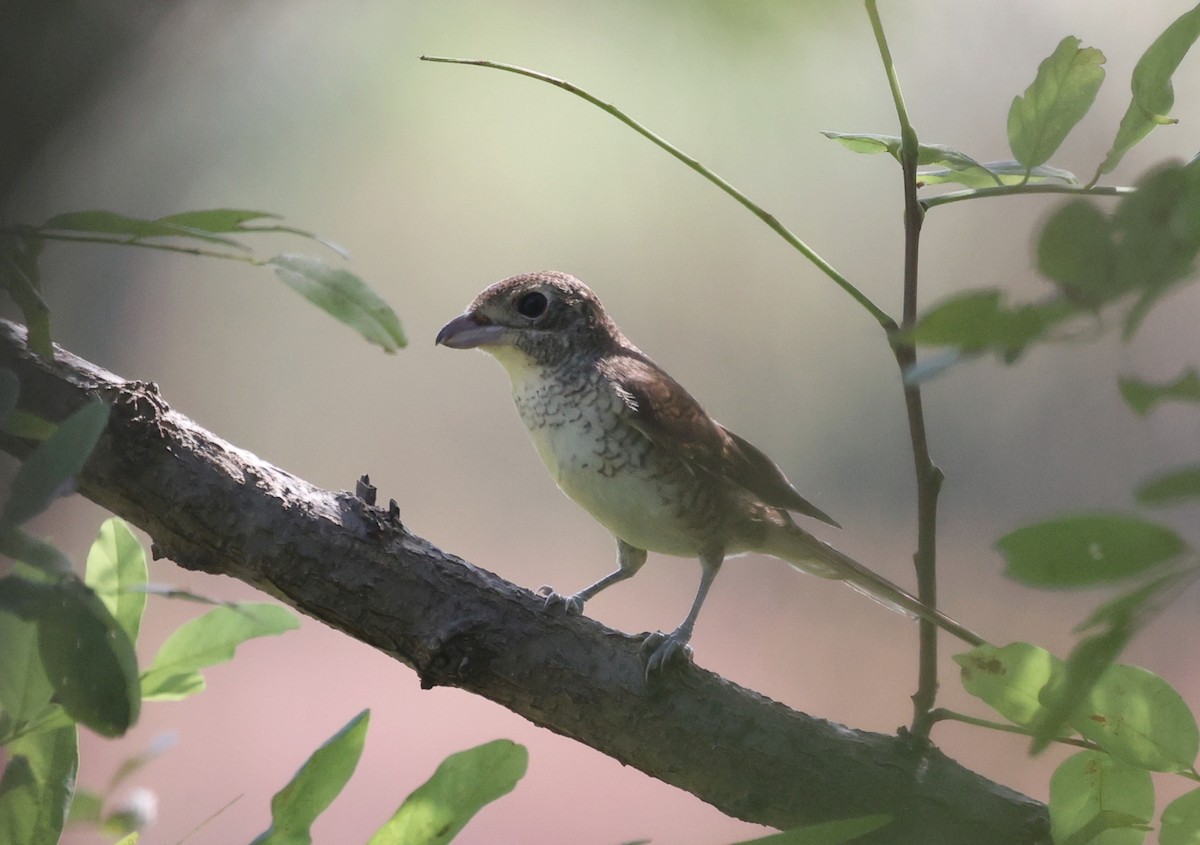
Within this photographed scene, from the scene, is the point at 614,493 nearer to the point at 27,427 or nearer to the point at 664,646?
the point at 664,646

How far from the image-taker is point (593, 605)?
1579mm

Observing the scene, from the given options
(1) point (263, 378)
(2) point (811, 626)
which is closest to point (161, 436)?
(1) point (263, 378)

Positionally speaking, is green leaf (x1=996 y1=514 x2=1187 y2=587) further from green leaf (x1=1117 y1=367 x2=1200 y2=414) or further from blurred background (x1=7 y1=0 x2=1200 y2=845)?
blurred background (x1=7 y1=0 x2=1200 y2=845)

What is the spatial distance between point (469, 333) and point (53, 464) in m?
0.66

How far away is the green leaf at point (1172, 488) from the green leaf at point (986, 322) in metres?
0.04

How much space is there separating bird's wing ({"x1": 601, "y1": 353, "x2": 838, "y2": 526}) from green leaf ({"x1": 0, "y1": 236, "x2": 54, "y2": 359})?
1.70 feet

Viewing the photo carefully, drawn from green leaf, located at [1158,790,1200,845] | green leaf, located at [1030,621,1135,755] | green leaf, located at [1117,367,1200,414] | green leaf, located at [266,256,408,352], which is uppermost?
green leaf, located at [266,256,408,352]

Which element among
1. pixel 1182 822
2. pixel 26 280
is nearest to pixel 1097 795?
pixel 1182 822

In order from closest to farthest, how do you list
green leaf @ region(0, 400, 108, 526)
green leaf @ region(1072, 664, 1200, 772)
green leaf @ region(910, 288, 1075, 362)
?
green leaf @ region(910, 288, 1075, 362), green leaf @ region(0, 400, 108, 526), green leaf @ region(1072, 664, 1200, 772)

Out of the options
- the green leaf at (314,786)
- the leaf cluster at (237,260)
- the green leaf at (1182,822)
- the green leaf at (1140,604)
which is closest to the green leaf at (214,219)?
the leaf cluster at (237,260)

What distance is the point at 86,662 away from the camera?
0.96 ft

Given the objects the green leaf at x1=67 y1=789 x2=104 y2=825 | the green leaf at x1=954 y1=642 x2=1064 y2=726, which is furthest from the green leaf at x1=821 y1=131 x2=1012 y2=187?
the green leaf at x1=67 y1=789 x2=104 y2=825

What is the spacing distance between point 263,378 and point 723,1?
3.63 feet

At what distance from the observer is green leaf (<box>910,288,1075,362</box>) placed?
190 millimetres
